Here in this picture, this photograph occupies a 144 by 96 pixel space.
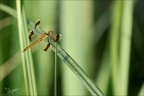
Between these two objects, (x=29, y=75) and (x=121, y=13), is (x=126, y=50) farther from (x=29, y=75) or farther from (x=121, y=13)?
(x=29, y=75)

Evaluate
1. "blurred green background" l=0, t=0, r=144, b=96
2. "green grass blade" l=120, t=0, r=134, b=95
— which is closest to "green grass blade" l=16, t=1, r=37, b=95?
"blurred green background" l=0, t=0, r=144, b=96

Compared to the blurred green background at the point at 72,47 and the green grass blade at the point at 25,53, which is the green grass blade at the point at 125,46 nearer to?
the blurred green background at the point at 72,47

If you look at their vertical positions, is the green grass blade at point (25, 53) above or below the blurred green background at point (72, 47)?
above

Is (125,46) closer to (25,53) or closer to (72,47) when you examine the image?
(72,47)

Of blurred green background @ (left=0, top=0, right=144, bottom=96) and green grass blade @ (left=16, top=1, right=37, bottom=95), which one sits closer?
green grass blade @ (left=16, top=1, right=37, bottom=95)

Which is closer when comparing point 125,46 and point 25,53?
point 25,53

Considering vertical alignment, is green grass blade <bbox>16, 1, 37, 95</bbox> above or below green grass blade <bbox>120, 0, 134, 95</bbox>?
above

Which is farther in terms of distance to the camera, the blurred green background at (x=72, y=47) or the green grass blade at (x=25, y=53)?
the blurred green background at (x=72, y=47)

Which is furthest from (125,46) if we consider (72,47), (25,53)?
(25,53)

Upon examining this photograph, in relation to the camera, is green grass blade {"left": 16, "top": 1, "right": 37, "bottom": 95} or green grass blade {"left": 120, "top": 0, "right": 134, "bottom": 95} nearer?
green grass blade {"left": 16, "top": 1, "right": 37, "bottom": 95}

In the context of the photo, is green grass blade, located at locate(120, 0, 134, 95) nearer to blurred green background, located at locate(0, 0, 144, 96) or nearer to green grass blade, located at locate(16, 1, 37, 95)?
blurred green background, located at locate(0, 0, 144, 96)

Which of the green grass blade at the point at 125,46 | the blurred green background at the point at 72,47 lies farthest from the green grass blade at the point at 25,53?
the green grass blade at the point at 125,46

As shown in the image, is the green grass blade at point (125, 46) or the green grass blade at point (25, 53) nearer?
the green grass blade at point (25, 53)
